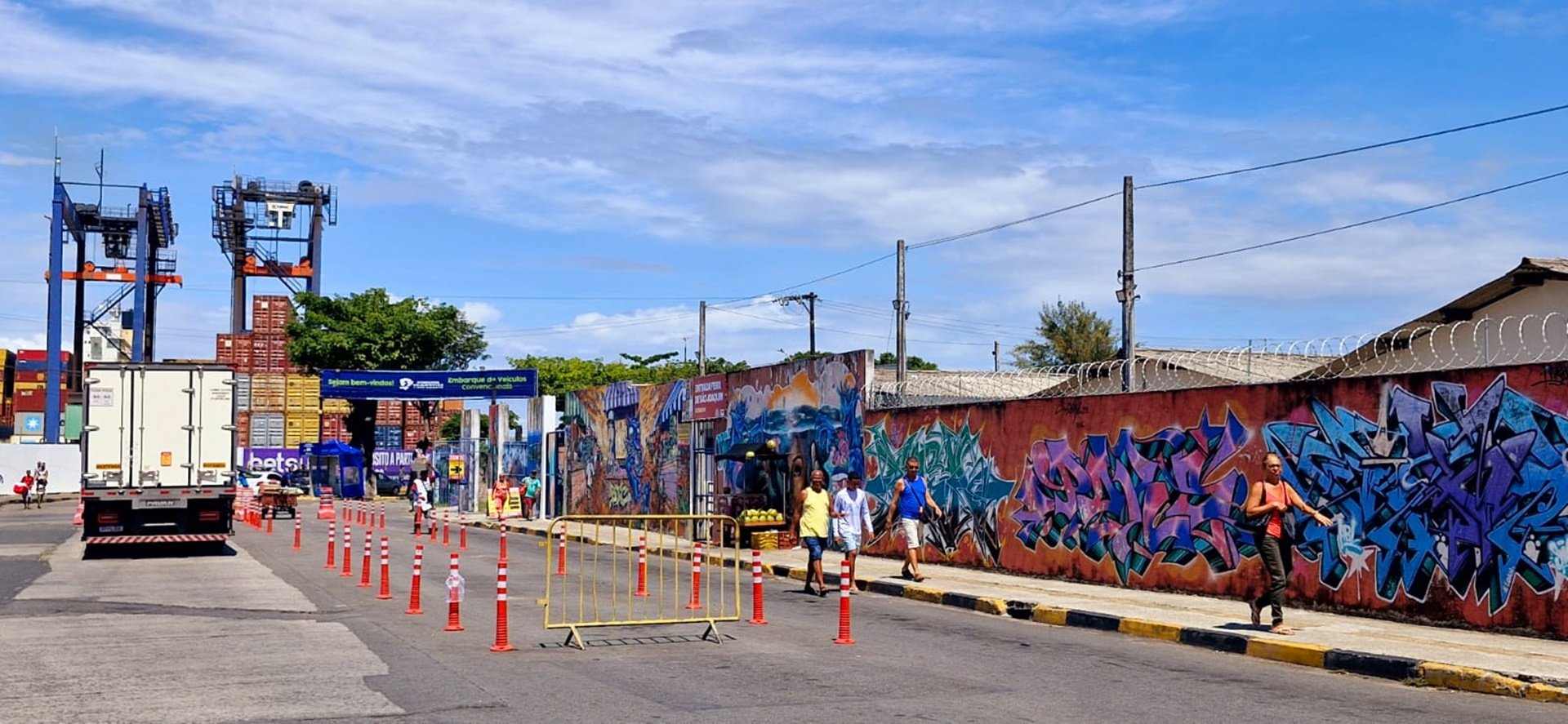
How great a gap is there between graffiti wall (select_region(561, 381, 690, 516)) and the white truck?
36.0 feet

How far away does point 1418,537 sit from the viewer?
14.6m

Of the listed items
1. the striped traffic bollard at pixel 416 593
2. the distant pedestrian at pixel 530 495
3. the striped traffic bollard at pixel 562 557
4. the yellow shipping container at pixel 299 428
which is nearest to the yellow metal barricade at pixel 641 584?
the striped traffic bollard at pixel 562 557

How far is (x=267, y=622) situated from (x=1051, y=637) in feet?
25.6

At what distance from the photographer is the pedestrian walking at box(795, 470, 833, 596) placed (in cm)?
1916

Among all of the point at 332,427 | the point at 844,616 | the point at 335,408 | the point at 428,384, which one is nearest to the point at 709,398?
the point at 844,616

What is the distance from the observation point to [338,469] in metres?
71.1

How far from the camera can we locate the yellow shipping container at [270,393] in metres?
93.9

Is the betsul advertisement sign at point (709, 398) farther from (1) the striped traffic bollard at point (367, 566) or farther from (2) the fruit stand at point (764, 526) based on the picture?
(1) the striped traffic bollard at point (367, 566)

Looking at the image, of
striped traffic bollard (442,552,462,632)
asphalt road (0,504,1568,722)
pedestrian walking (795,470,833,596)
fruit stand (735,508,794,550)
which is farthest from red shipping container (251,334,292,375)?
striped traffic bollard (442,552,462,632)

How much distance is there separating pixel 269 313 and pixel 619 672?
9584 cm

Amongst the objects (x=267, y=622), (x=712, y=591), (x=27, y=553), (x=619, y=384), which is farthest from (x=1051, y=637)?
(x=619, y=384)

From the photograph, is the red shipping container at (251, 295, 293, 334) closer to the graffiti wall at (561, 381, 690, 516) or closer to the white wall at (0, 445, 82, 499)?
the white wall at (0, 445, 82, 499)

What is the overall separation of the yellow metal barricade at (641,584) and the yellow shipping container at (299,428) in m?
68.4

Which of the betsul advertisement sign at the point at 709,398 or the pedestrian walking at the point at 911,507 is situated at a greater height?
the betsul advertisement sign at the point at 709,398
